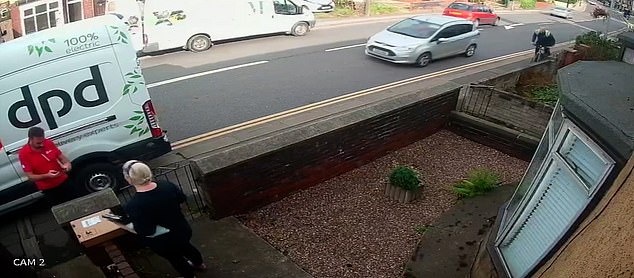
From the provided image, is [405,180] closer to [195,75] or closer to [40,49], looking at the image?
[40,49]

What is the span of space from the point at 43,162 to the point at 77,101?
1.11 metres

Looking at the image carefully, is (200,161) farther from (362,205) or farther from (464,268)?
(464,268)

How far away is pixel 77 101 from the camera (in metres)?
6.38

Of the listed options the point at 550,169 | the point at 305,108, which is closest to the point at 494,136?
the point at 305,108

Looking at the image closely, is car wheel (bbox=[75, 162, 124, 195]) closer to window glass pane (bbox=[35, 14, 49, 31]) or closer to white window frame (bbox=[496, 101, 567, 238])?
white window frame (bbox=[496, 101, 567, 238])

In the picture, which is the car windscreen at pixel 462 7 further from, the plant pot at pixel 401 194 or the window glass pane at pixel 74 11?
the plant pot at pixel 401 194

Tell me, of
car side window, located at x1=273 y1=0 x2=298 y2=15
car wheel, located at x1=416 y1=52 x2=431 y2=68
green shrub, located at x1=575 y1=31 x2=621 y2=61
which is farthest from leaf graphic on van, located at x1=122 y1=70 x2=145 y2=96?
car side window, located at x1=273 y1=0 x2=298 y2=15

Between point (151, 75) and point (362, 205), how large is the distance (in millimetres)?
8753

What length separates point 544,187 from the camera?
3.66 metres

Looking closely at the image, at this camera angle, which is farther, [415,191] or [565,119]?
[415,191]

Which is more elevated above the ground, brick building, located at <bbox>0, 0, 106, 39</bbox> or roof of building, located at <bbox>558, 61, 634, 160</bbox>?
roof of building, located at <bbox>558, 61, 634, 160</bbox>

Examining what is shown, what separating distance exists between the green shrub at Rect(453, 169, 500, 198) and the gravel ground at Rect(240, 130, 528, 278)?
0.18 meters

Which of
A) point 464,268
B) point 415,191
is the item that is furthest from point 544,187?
point 415,191

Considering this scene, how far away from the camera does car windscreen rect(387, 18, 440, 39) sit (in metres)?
15.7
